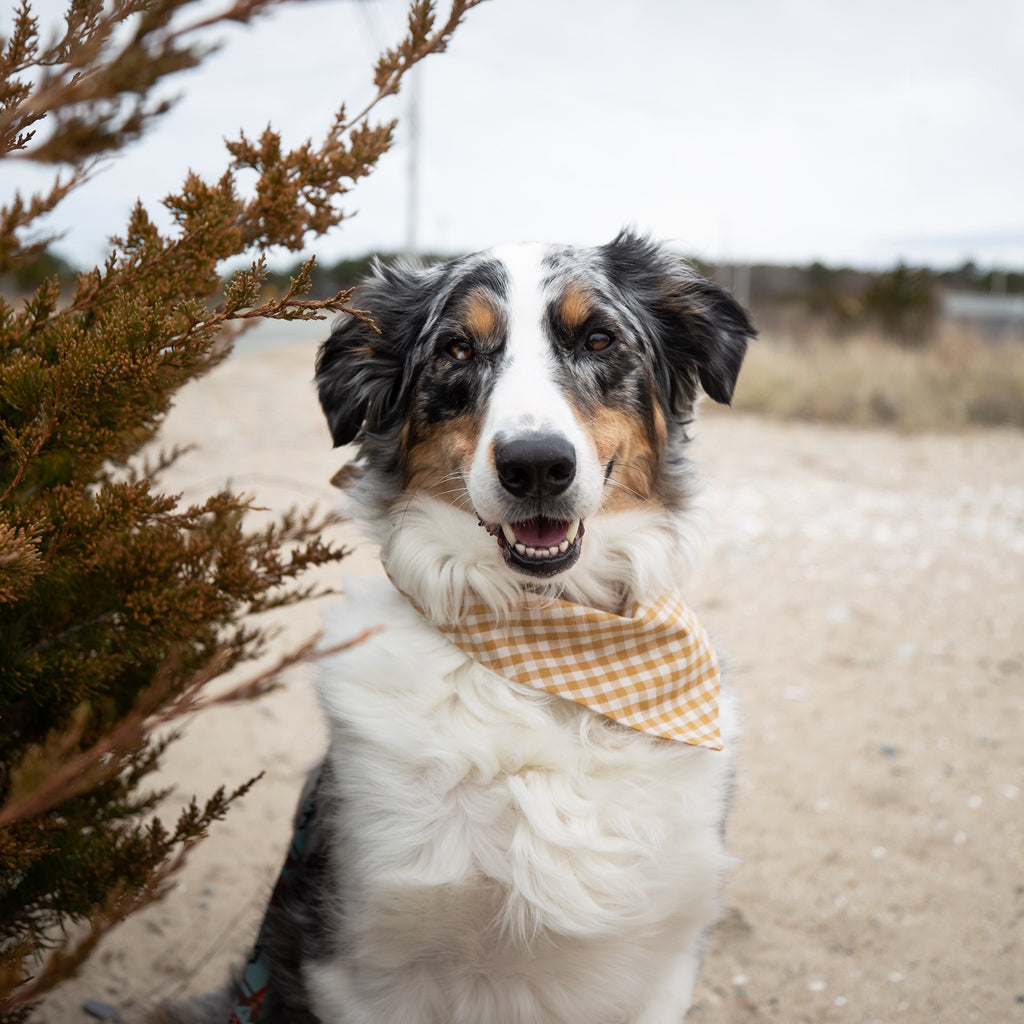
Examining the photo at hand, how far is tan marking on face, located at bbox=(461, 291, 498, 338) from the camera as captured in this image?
8.22 feet

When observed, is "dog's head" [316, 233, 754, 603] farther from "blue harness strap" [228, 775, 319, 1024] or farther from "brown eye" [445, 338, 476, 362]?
"blue harness strap" [228, 775, 319, 1024]

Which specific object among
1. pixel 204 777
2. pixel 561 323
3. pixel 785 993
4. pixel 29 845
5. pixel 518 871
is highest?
pixel 561 323

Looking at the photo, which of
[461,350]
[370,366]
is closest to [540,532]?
[461,350]

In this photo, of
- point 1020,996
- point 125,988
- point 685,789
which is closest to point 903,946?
point 1020,996

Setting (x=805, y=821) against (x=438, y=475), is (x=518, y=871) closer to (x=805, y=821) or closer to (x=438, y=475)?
(x=438, y=475)

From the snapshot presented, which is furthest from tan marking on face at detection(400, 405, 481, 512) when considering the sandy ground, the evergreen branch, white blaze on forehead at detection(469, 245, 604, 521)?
the evergreen branch

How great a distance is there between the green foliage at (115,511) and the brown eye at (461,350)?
1.83ft

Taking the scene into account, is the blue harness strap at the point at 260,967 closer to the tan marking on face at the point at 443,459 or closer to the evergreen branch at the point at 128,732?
the tan marking on face at the point at 443,459

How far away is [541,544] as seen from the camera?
2273 millimetres

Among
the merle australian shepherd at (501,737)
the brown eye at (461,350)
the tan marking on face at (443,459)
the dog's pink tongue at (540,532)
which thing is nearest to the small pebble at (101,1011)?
the merle australian shepherd at (501,737)

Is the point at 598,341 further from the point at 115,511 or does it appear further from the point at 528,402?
the point at 115,511

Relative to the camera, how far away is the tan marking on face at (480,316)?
2506 mm

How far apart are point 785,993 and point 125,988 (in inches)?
88.6

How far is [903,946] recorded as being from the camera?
130 inches
